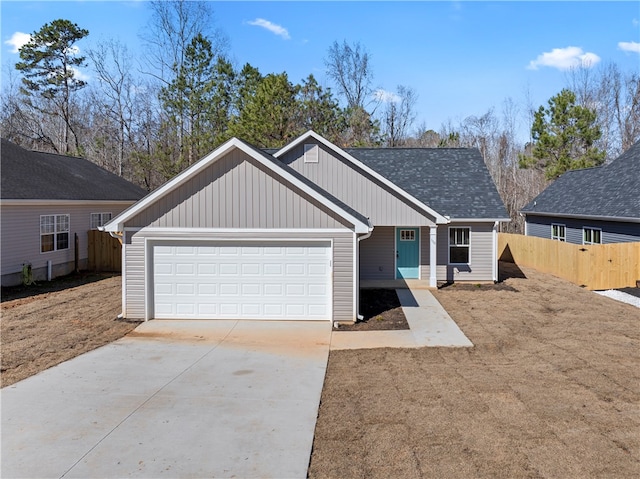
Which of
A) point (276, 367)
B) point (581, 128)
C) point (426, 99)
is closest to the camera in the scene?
point (276, 367)

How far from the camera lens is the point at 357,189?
1723cm

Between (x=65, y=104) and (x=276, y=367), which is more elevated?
(x=65, y=104)

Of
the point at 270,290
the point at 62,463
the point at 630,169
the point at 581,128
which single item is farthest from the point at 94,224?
the point at 581,128

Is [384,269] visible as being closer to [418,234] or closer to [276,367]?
[418,234]

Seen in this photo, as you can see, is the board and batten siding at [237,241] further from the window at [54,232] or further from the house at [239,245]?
the window at [54,232]

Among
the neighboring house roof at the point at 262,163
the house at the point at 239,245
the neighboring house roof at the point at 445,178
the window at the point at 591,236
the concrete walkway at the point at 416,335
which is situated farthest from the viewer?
the window at the point at 591,236

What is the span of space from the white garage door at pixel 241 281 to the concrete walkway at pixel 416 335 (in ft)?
4.79

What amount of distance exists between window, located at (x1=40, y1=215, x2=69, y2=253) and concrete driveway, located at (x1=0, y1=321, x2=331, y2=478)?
9775 mm

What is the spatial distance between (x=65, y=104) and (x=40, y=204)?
82.9 feet

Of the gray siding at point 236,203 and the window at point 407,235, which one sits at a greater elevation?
the gray siding at point 236,203

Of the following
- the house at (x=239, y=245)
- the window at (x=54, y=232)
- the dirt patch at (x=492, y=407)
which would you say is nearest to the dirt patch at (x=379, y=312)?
the house at (x=239, y=245)

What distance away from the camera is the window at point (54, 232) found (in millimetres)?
18031

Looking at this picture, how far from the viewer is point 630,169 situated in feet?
68.2

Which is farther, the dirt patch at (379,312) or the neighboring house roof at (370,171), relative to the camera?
the neighboring house roof at (370,171)
